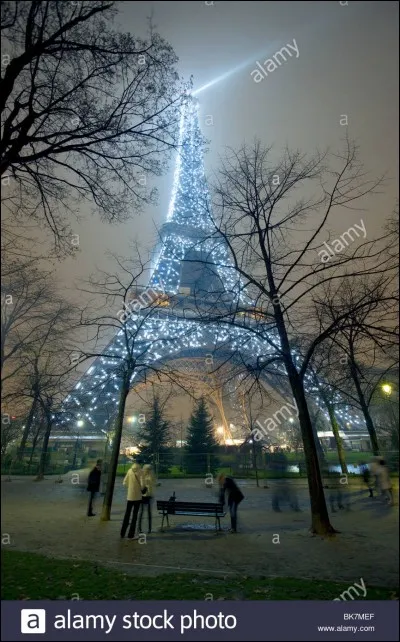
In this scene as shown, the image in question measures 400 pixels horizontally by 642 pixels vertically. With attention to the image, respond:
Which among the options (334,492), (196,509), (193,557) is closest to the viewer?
(193,557)

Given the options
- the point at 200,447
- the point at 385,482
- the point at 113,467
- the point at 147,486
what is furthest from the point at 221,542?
the point at 200,447

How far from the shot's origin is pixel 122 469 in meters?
22.7

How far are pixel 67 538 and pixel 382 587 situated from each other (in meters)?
5.70

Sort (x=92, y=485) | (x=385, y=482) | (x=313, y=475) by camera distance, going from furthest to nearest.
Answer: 1. (x=92, y=485)
2. (x=313, y=475)
3. (x=385, y=482)

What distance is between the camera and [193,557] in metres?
6.23

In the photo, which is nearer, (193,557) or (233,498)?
(193,557)

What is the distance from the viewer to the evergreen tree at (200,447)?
2209 centimetres

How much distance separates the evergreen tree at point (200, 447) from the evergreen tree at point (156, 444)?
1535 mm

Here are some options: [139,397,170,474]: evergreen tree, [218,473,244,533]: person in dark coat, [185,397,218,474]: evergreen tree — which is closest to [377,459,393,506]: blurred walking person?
[218,473,244,533]: person in dark coat

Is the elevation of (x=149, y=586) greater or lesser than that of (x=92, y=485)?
greater

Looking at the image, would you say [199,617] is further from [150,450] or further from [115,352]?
[115,352]

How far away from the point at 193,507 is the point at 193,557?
2.59 meters

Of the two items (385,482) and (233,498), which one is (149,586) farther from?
(233,498)

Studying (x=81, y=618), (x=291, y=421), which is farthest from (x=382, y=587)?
(x=291, y=421)
